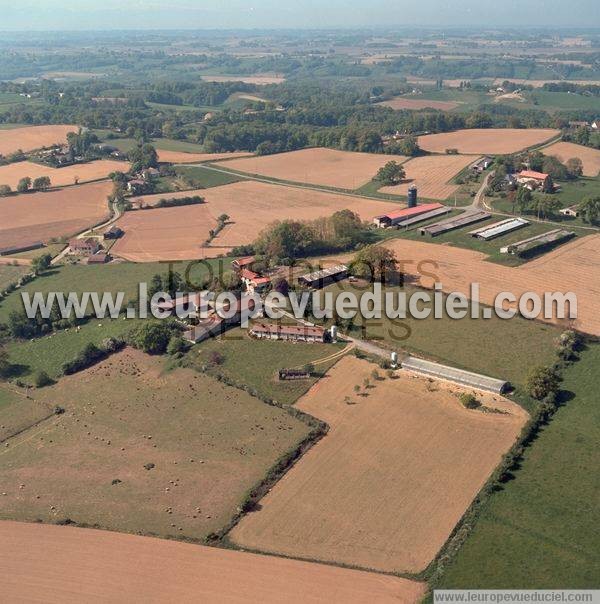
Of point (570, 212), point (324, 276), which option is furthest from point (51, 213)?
point (570, 212)

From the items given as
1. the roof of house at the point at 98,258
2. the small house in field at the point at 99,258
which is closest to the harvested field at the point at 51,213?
the small house in field at the point at 99,258

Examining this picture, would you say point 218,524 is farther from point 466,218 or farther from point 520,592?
point 466,218

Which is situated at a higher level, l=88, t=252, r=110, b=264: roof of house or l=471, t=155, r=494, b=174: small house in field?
l=471, t=155, r=494, b=174: small house in field

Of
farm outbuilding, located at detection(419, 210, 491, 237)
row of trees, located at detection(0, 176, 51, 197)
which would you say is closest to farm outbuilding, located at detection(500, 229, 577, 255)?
farm outbuilding, located at detection(419, 210, 491, 237)

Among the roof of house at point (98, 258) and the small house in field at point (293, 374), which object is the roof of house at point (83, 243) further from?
the small house in field at point (293, 374)

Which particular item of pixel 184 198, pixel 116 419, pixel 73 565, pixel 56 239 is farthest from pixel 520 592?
pixel 184 198

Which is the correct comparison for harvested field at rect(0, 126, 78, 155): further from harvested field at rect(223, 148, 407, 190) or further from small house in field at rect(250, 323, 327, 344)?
small house in field at rect(250, 323, 327, 344)
